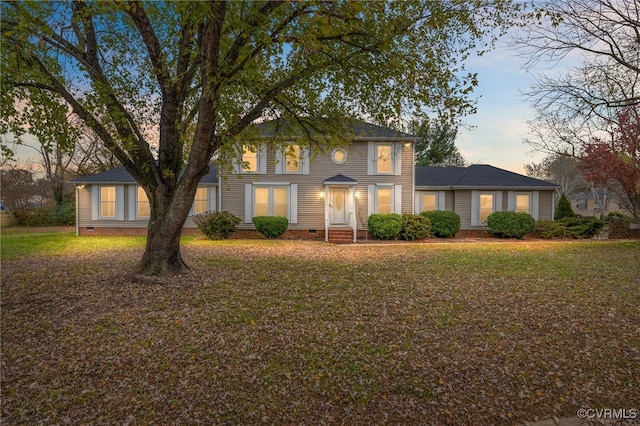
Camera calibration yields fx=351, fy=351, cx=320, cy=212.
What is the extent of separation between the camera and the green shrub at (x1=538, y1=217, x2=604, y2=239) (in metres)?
17.3

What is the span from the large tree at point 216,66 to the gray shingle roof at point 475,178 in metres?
12.6

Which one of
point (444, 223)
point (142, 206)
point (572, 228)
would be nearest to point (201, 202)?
point (142, 206)

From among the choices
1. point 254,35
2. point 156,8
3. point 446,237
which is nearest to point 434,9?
point 254,35

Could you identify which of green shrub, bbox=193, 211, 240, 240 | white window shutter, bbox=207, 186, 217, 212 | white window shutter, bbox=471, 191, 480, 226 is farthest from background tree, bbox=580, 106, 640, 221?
white window shutter, bbox=207, 186, 217, 212

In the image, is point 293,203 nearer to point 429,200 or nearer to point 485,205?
point 429,200

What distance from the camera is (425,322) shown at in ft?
16.5

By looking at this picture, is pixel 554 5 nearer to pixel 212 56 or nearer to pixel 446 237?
pixel 212 56

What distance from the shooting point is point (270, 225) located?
1582 cm

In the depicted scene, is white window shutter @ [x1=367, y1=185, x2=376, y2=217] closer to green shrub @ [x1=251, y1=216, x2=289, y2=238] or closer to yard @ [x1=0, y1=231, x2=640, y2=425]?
green shrub @ [x1=251, y1=216, x2=289, y2=238]

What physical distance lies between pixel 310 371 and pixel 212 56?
5136 mm

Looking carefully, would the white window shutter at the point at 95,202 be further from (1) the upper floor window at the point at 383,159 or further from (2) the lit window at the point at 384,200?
(2) the lit window at the point at 384,200

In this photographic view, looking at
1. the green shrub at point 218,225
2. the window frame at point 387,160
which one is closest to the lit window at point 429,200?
the window frame at point 387,160

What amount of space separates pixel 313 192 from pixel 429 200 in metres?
6.83

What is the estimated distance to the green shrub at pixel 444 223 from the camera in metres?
16.8
